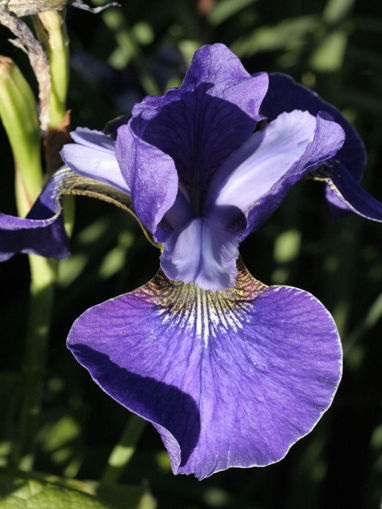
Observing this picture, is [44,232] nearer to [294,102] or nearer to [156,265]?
[294,102]

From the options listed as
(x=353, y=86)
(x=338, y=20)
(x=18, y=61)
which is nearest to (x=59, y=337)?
(x=18, y=61)

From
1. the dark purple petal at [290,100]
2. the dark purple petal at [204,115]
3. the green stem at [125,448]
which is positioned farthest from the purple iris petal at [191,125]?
the green stem at [125,448]

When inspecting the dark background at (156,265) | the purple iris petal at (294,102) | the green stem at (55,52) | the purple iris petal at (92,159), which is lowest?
the dark background at (156,265)

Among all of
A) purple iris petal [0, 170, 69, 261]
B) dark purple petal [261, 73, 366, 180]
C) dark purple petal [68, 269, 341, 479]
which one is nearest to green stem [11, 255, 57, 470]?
purple iris petal [0, 170, 69, 261]

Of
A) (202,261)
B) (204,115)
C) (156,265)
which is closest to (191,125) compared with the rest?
(204,115)

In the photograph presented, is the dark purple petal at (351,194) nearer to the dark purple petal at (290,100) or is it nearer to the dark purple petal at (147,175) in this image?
the dark purple petal at (290,100)

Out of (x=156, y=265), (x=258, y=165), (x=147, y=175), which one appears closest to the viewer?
(x=147, y=175)

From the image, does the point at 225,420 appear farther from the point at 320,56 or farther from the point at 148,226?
the point at 320,56
